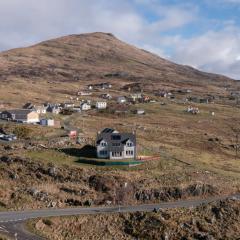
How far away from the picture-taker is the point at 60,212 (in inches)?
2483

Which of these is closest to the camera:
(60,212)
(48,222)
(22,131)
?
(48,222)

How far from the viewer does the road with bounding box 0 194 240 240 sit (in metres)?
54.7

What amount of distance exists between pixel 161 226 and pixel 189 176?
64.2 ft

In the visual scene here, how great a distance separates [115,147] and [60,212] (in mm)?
24581

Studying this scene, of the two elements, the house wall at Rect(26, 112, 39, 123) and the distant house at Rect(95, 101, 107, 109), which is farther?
the distant house at Rect(95, 101, 107, 109)

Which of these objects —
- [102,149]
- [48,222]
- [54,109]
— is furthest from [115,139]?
[54,109]

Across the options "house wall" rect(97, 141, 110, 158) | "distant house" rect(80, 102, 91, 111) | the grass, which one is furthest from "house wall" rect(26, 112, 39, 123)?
"distant house" rect(80, 102, 91, 111)

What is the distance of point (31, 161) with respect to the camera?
3086 inches

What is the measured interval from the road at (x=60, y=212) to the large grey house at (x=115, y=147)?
17.9 meters

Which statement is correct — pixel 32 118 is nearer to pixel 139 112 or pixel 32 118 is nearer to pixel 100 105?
pixel 139 112

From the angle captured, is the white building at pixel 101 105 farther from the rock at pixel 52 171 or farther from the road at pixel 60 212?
the road at pixel 60 212

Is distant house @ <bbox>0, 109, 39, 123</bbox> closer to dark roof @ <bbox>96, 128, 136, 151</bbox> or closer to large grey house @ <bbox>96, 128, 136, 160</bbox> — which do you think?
dark roof @ <bbox>96, 128, 136, 151</bbox>

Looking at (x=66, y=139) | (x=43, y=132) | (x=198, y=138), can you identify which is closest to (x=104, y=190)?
(x=66, y=139)

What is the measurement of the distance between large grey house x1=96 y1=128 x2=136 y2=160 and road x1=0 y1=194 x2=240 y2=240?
1789 cm
